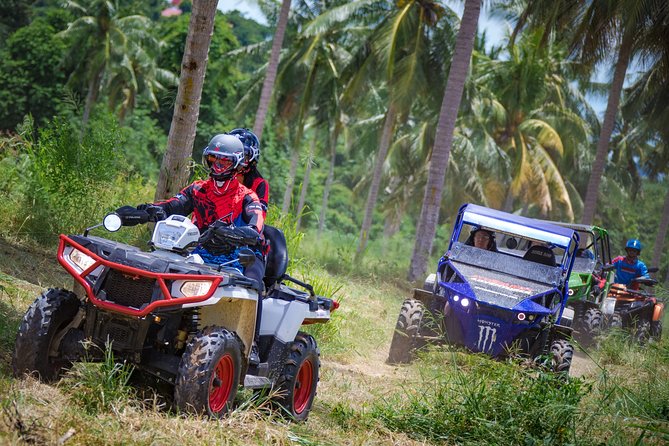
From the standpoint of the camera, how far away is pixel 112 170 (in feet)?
35.8

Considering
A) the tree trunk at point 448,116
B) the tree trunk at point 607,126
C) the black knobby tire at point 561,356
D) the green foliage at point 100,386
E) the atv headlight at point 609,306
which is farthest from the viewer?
the tree trunk at point 607,126

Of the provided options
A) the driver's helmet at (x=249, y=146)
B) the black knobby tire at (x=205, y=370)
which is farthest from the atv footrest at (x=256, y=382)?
the driver's helmet at (x=249, y=146)

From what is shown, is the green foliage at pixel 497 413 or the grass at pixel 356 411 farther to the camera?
the green foliage at pixel 497 413

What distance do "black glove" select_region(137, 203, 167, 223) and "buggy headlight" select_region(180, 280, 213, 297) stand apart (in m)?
1.14

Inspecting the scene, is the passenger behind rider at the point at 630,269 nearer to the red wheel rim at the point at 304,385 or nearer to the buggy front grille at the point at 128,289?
the red wheel rim at the point at 304,385

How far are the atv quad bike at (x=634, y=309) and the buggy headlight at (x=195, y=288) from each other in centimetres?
1132

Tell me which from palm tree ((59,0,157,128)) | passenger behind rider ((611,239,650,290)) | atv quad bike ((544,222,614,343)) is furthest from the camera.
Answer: palm tree ((59,0,157,128))

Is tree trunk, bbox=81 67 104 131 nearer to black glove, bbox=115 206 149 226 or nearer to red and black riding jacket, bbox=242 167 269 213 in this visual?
red and black riding jacket, bbox=242 167 269 213

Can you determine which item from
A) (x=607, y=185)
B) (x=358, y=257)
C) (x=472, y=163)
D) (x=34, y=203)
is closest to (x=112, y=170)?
(x=34, y=203)

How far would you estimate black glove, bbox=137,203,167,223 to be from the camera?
6.14 meters

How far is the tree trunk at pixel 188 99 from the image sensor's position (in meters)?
9.74

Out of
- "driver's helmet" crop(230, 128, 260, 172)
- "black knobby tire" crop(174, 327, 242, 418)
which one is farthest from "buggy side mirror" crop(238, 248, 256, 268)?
"driver's helmet" crop(230, 128, 260, 172)

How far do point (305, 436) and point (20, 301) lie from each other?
3.47 metres

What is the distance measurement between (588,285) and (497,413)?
349 inches
